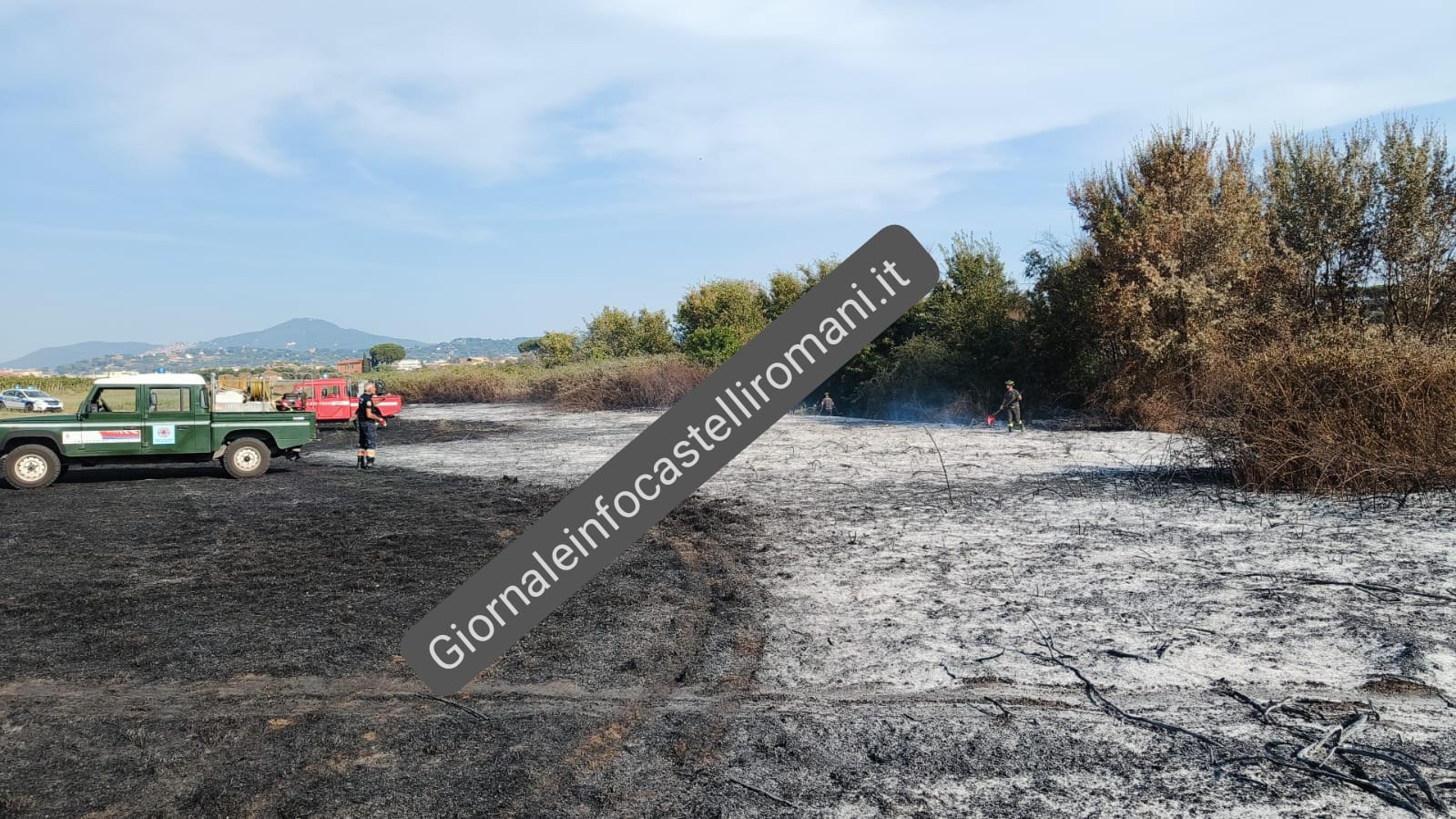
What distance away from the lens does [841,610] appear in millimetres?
7352

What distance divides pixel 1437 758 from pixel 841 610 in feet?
12.8

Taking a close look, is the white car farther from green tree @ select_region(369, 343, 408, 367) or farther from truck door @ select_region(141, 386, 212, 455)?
green tree @ select_region(369, 343, 408, 367)

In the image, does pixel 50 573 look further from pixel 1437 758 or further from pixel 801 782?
pixel 1437 758

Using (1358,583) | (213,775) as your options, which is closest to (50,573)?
(213,775)

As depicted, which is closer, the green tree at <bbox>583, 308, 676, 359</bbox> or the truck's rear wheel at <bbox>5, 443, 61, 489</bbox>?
the truck's rear wheel at <bbox>5, 443, 61, 489</bbox>

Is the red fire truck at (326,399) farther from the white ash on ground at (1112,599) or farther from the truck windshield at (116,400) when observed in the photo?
the white ash on ground at (1112,599)

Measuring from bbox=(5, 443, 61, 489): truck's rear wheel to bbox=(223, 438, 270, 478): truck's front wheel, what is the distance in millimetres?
2489

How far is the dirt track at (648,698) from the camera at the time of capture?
4.14m

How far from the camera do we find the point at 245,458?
649 inches

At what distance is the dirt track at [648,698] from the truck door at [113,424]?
6.04 m

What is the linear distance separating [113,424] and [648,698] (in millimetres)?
13881

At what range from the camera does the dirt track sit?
13.6ft

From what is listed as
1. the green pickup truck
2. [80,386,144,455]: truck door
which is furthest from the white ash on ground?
[80,386,144,455]: truck door

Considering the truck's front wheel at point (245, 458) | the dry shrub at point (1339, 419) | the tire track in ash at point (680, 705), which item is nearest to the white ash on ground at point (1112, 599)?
the tire track in ash at point (680, 705)
